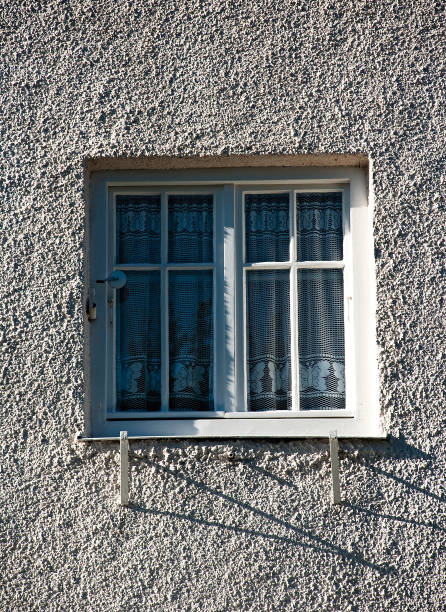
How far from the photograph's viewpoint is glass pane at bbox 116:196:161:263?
523cm

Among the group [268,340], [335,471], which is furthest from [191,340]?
[335,471]

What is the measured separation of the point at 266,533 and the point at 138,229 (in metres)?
1.81

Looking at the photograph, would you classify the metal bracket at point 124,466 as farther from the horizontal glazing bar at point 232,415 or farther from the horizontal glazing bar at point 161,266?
the horizontal glazing bar at point 161,266

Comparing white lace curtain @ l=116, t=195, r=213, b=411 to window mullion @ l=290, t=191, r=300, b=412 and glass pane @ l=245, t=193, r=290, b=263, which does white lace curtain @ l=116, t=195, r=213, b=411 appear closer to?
glass pane @ l=245, t=193, r=290, b=263

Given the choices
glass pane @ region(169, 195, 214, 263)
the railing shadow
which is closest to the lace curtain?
glass pane @ region(169, 195, 214, 263)

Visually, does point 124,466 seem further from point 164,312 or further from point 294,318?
point 294,318

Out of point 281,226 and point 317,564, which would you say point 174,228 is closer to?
point 281,226

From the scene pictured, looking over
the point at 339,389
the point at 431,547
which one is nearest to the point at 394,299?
the point at 339,389

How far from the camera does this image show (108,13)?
17.1 ft

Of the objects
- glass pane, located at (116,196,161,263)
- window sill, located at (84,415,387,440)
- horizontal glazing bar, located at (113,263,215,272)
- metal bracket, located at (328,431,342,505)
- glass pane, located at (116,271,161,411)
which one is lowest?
metal bracket, located at (328,431,342,505)

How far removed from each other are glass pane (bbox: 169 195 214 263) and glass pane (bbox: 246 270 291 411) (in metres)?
0.31

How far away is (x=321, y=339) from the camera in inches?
202

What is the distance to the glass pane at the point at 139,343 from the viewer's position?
5.11 m

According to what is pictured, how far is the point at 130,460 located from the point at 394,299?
162 centimetres
